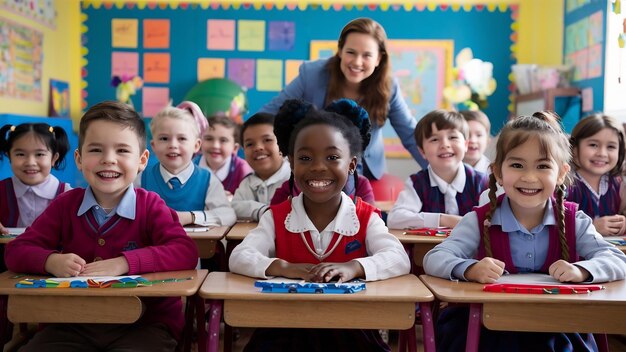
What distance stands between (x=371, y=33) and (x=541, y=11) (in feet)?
11.5

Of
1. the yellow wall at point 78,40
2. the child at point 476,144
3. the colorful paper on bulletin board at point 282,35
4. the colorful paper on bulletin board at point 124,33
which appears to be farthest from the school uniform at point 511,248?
the colorful paper on bulletin board at point 124,33

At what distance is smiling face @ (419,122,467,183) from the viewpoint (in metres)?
3.16

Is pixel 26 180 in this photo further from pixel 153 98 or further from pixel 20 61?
pixel 153 98

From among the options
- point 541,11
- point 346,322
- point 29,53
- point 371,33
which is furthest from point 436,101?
point 346,322

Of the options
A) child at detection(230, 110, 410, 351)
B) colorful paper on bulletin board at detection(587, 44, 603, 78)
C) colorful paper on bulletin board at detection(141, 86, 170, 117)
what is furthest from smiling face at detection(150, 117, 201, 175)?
colorful paper on bulletin board at detection(141, 86, 170, 117)

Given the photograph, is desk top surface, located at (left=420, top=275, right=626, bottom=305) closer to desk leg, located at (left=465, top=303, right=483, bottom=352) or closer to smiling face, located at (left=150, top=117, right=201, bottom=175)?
desk leg, located at (left=465, top=303, right=483, bottom=352)

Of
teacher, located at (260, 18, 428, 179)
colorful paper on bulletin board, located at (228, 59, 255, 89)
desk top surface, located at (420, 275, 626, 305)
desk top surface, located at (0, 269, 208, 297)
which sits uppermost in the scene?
colorful paper on bulletin board, located at (228, 59, 255, 89)

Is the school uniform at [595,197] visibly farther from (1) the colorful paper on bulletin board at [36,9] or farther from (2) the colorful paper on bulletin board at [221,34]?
(1) the colorful paper on bulletin board at [36,9]

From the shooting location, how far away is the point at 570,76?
557 cm

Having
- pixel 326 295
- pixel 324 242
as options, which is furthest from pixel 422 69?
pixel 326 295

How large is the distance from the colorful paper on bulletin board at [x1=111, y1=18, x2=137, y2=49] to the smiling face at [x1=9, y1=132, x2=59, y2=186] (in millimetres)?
3730

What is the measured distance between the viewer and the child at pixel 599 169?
10.1 ft

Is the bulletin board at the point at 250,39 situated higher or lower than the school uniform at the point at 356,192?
higher

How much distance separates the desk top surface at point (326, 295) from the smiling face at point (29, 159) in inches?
66.7
